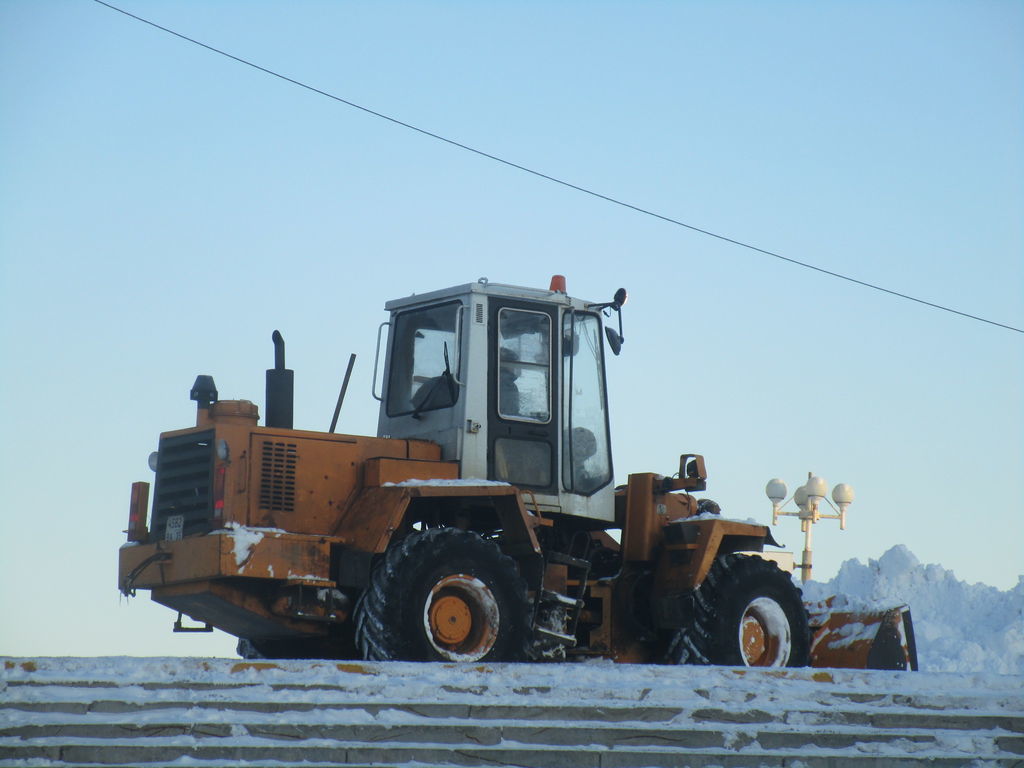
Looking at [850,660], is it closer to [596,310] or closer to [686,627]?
[686,627]

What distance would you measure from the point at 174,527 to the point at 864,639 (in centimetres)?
656

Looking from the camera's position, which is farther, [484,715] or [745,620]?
[745,620]

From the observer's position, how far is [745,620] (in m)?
13.6

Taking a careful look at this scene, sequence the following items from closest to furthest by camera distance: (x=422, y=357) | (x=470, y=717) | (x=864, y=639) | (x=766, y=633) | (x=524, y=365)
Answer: (x=470, y=717), (x=524, y=365), (x=422, y=357), (x=766, y=633), (x=864, y=639)

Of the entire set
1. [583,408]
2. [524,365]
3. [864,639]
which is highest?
[524,365]

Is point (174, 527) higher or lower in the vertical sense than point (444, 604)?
higher

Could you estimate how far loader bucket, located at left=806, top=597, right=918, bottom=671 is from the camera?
1437cm

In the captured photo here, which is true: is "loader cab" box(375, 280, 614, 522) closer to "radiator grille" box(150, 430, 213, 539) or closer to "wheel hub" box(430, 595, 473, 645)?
"wheel hub" box(430, 595, 473, 645)

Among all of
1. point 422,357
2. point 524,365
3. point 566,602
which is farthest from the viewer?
point 422,357

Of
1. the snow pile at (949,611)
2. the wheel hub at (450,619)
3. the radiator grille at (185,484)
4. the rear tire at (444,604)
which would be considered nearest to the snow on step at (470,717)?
the rear tire at (444,604)

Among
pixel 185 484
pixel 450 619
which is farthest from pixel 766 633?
pixel 185 484

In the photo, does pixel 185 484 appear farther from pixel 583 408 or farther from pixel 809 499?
pixel 809 499

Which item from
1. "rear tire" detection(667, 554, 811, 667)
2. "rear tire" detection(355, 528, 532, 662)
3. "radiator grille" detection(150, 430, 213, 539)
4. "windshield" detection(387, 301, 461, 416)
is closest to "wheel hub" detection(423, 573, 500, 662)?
"rear tire" detection(355, 528, 532, 662)

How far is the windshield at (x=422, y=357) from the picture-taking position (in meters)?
13.1
